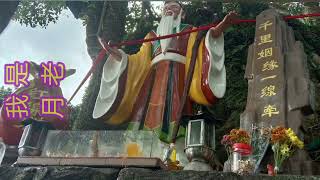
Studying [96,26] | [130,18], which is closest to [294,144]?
[96,26]

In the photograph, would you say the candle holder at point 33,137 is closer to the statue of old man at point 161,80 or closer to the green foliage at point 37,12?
the statue of old man at point 161,80

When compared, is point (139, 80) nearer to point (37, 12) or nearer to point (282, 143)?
point (282, 143)

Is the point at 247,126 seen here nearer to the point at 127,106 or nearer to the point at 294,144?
the point at 294,144

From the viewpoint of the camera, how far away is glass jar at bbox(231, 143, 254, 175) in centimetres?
395

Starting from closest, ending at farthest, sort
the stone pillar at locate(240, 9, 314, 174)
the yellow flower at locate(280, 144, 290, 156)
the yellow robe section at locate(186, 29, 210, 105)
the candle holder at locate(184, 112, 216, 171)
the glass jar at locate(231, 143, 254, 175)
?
the glass jar at locate(231, 143, 254, 175), the yellow flower at locate(280, 144, 290, 156), the candle holder at locate(184, 112, 216, 171), the stone pillar at locate(240, 9, 314, 174), the yellow robe section at locate(186, 29, 210, 105)

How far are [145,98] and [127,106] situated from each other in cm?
29

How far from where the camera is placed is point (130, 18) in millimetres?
12211

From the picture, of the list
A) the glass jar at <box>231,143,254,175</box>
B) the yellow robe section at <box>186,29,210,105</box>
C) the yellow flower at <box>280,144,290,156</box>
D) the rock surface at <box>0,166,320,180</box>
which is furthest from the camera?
the yellow robe section at <box>186,29,210,105</box>

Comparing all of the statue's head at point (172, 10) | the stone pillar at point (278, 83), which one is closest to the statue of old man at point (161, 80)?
the statue's head at point (172, 10)

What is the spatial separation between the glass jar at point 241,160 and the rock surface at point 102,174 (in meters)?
0.29

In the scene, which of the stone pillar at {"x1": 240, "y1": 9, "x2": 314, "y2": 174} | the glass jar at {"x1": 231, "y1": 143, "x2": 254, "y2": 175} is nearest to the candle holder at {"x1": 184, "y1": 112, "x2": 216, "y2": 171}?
the glass jar at {"x1": 231, "y1": 143, "x2": 254, "y2": 175}

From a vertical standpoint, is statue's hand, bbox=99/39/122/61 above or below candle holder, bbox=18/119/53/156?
above

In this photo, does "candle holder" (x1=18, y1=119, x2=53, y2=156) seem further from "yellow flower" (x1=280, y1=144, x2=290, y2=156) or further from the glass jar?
"yellow flower" (x1=280, y1=144, x2=290, y2=156)

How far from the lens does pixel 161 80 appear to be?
665 cm
